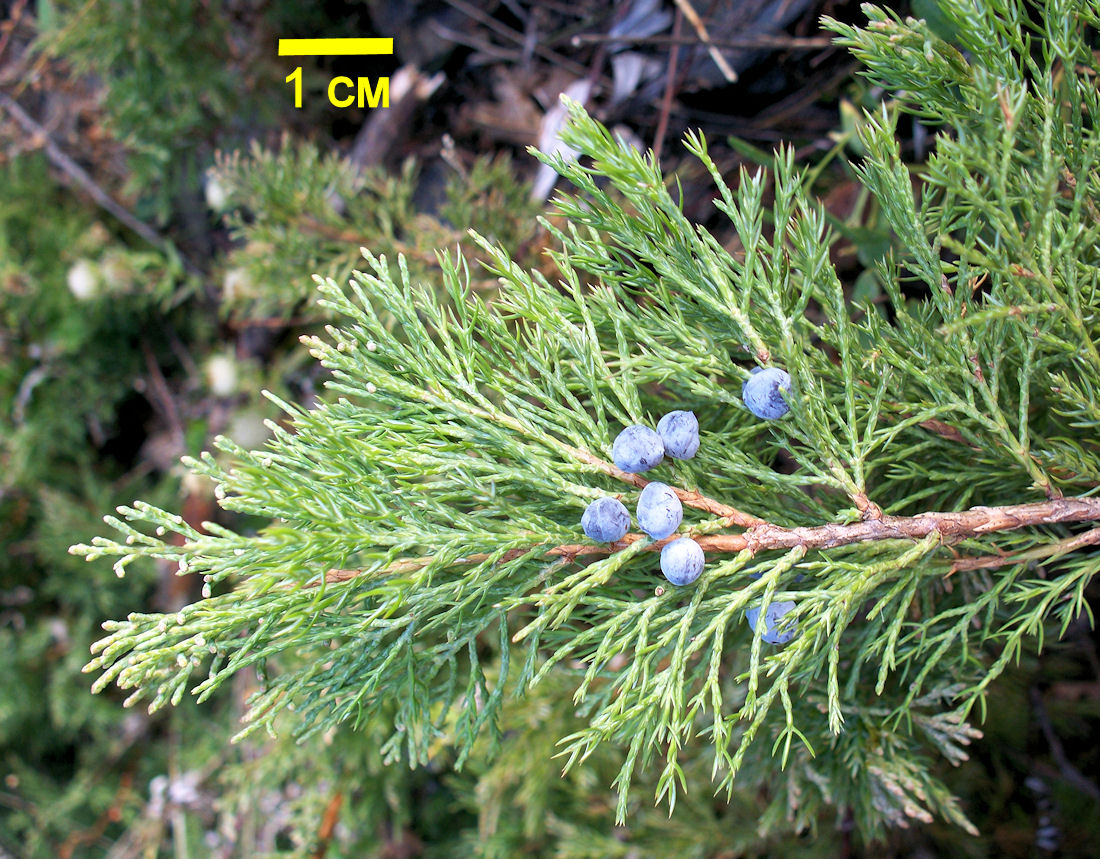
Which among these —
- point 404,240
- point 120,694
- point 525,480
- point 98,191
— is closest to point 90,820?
point 120,694

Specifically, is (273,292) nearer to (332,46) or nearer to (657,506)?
(332,46)

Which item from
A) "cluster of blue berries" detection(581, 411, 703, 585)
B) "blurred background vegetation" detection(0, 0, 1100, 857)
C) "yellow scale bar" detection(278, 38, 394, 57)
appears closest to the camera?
"cluster of blue berries" detection(581, 411, 703, 585)

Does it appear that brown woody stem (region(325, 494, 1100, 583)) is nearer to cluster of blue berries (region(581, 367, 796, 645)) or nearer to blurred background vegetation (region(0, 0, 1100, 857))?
cluster of blue berries (region(581, 367, 796, 645))

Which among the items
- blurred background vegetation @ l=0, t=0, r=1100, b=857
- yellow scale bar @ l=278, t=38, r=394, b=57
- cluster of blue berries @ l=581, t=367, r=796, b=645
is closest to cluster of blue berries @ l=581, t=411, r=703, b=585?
cluster of blue berries @ l=581, t=367, r=796, b=645

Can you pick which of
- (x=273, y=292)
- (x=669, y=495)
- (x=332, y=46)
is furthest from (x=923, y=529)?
(x=332, y=46)

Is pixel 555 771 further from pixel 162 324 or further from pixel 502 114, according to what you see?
pixel 162 324
